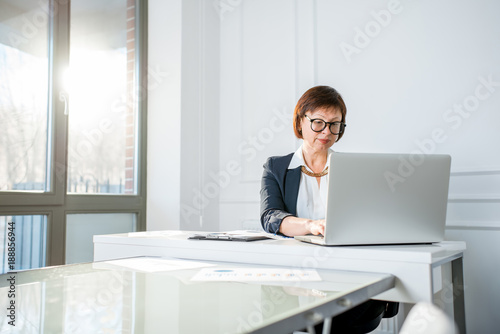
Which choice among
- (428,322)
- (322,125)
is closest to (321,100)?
(322,125)

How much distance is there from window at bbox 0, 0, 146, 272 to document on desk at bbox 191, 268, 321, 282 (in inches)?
68.8

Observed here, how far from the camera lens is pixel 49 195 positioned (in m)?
2.57

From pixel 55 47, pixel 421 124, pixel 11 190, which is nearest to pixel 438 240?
pixel 421 124

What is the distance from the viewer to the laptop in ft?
3.66

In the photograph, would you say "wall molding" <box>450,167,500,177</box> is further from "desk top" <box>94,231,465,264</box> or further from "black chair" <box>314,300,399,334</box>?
"black chair" <box>314,300,399,334</box>

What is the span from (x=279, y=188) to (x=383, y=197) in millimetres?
872

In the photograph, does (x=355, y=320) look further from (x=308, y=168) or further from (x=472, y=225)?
(x=472, y=225)

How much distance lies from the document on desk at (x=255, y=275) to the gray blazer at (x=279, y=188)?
74cm

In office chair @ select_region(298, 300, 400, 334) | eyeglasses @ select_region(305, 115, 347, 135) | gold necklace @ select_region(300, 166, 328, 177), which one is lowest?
office chair @ select_region(298, 300, 400, 334)

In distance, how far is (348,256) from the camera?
1089 mm

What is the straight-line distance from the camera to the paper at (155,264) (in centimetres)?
117

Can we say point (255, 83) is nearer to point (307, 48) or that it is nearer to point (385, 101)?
point (307, 48)

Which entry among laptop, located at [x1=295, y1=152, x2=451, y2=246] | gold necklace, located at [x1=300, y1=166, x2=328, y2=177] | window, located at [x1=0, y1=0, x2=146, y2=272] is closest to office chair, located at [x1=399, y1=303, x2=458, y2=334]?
laptop, located at [x1=295, y1=152, x2=451, y2=246]

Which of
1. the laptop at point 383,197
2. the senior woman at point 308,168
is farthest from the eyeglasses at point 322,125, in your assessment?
the laptop at point 383,197
